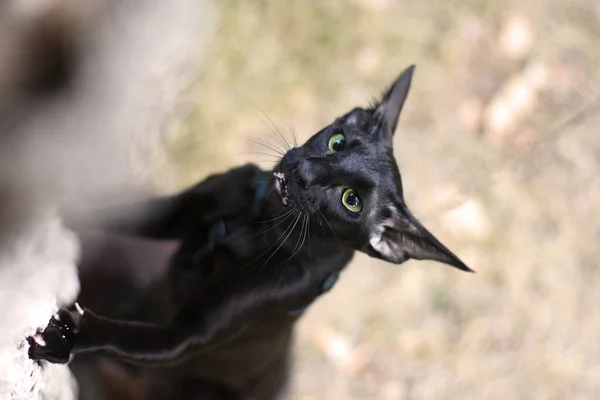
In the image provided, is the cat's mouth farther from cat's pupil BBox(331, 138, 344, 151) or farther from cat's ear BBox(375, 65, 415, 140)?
cat's ear BBox(375, 65, 415, 140)

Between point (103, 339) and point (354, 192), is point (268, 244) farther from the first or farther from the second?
point (103, 339)

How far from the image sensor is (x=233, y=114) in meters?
2.23

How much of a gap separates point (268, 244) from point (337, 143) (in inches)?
11.5

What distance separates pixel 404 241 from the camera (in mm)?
1354

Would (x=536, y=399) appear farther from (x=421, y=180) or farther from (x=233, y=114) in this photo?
(x=233, y=114)

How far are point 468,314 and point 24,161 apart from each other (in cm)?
176

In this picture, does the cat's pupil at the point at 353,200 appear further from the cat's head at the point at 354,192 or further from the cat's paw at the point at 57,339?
the cat's paw at the point at 57,339

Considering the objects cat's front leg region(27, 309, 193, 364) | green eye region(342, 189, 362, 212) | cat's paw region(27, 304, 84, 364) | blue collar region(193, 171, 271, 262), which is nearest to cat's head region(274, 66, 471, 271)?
green eye region(342, 189, 362, 212)

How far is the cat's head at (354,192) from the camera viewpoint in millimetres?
1347

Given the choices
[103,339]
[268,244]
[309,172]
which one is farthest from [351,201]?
[103,339]

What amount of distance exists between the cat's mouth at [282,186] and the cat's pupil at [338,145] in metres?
0.15

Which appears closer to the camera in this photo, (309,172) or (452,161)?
(309,172)

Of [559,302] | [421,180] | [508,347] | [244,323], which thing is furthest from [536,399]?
[244,323]

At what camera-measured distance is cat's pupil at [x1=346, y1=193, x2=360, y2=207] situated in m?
1.38
